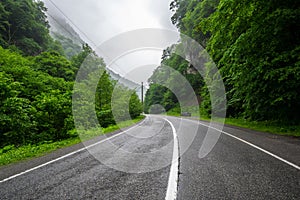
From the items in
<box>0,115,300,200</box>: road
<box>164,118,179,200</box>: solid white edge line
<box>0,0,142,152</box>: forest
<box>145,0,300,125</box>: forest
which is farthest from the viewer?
<box>145,0,300,125</box>: forest

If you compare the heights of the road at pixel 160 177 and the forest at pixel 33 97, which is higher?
the forest at pixel 33 97

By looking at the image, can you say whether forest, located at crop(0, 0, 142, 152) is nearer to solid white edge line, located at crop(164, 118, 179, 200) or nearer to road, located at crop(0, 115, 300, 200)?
road, located at crop(0, 115, 300, 200)

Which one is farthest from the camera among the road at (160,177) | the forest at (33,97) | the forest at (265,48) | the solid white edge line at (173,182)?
the forest at (265,48)

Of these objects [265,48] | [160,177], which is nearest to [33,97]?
[160,177]

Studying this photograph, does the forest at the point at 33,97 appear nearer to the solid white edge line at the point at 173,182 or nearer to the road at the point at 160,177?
the road at the point at 160,177

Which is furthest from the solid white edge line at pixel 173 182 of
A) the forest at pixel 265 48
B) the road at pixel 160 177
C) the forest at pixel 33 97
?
the forest at pixel 265 48

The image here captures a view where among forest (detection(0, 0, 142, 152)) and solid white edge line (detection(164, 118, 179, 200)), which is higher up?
forest (detection(0, 0, 142, 152))

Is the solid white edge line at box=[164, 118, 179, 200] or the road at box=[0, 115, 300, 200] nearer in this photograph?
the solid white edge line at box=[164, 118, 179, 200]

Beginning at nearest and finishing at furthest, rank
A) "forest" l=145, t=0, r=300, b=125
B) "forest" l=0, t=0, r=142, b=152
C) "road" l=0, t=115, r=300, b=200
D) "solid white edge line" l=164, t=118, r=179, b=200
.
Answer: "solid white edge line" l=164, t=118, r=179, b=200 < "road" l=0, t=115, r=300, b=200 < "forest" l=0, t=0, r=142, b=152 < "forest" l=145, t=0, r=300, b=125

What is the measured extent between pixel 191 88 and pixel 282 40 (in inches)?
1626

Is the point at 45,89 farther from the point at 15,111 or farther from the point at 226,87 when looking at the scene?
the point at 226,87

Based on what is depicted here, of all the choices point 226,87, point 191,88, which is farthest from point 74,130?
point 191,88

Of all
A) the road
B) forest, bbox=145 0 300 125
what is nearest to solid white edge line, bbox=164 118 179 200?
the road

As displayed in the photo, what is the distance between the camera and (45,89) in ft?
48.1
